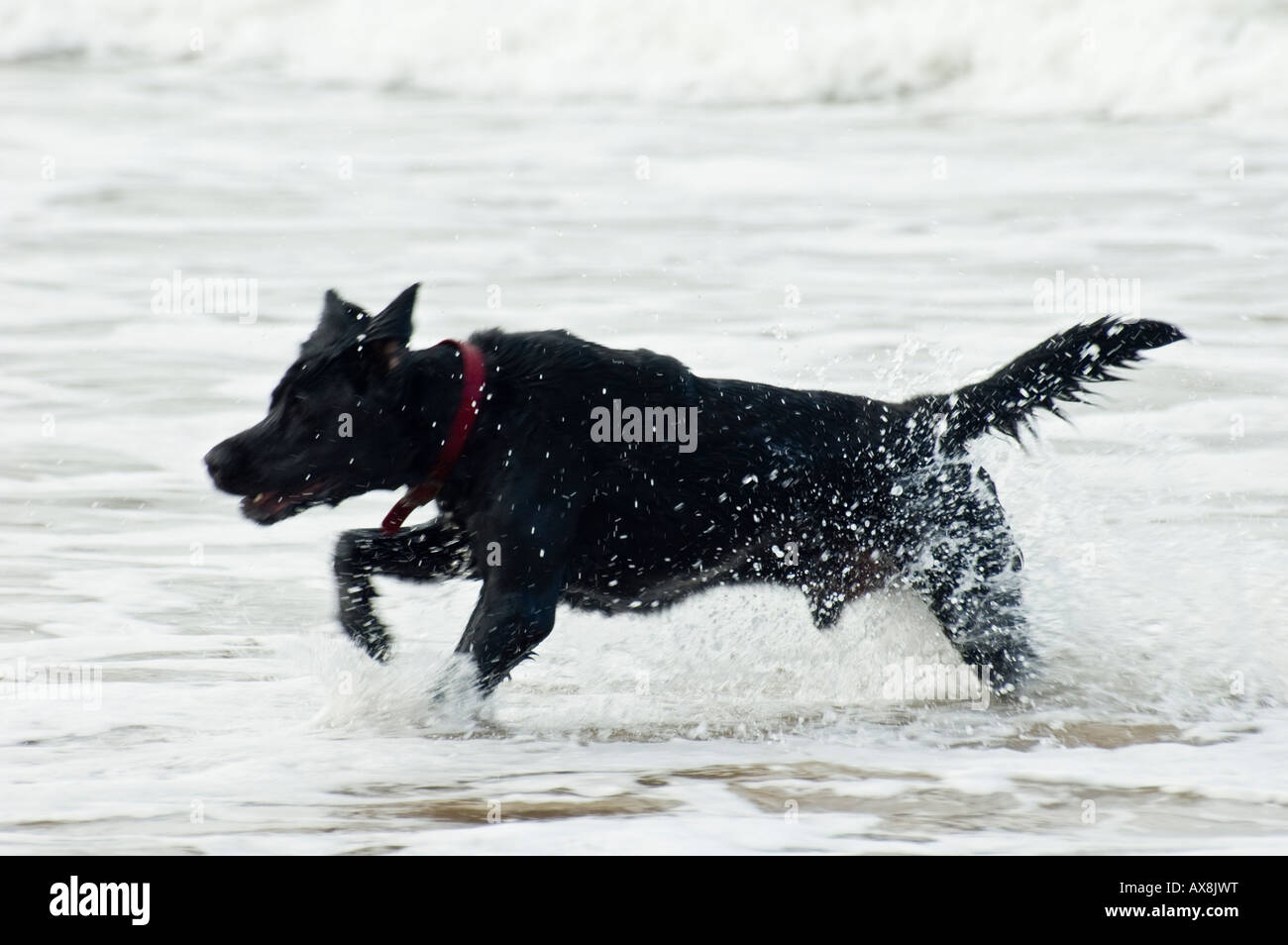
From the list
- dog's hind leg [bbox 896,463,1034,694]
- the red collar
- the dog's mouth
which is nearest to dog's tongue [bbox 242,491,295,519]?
the dog's mouth

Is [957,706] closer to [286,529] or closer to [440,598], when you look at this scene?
[440,598]

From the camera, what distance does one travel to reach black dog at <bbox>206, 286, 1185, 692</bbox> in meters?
4.21

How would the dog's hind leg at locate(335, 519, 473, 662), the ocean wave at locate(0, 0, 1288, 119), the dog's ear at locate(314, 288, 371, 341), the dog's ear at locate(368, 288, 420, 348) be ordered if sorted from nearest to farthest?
the dog's ear at locate(368, 288, 420, 348) → the dog's ear at locate(314, 288, 371, 341) → the dog's hind leg at locate(335, 519, 473, 662) → the ocean wave at locate(0, 0, 1288, 119)

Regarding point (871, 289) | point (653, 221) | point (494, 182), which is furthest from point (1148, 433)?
point (494, 182)

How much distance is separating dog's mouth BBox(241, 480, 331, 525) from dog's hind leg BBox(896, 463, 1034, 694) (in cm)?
150

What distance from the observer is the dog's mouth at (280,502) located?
13.8 feet

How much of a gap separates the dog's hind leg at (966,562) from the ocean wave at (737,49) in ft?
35.5

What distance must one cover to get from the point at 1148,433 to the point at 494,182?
6.94m

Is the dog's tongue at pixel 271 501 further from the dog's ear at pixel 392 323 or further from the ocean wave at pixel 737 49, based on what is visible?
the ocean wave at pixel 737 49

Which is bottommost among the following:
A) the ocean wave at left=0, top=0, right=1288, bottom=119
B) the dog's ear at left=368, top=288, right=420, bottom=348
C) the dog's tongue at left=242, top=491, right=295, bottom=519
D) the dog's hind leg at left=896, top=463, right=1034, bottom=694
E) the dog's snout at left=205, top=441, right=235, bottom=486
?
the dog's hind leg at left=896, top=463, right=1034, bottom=694

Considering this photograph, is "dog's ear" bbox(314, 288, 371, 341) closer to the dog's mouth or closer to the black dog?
the black dog

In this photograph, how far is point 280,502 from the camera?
4.24 metres

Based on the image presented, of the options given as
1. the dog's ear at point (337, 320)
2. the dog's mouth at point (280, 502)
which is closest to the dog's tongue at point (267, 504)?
the dog's mouth at point (280, 502)

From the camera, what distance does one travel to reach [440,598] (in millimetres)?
5609
